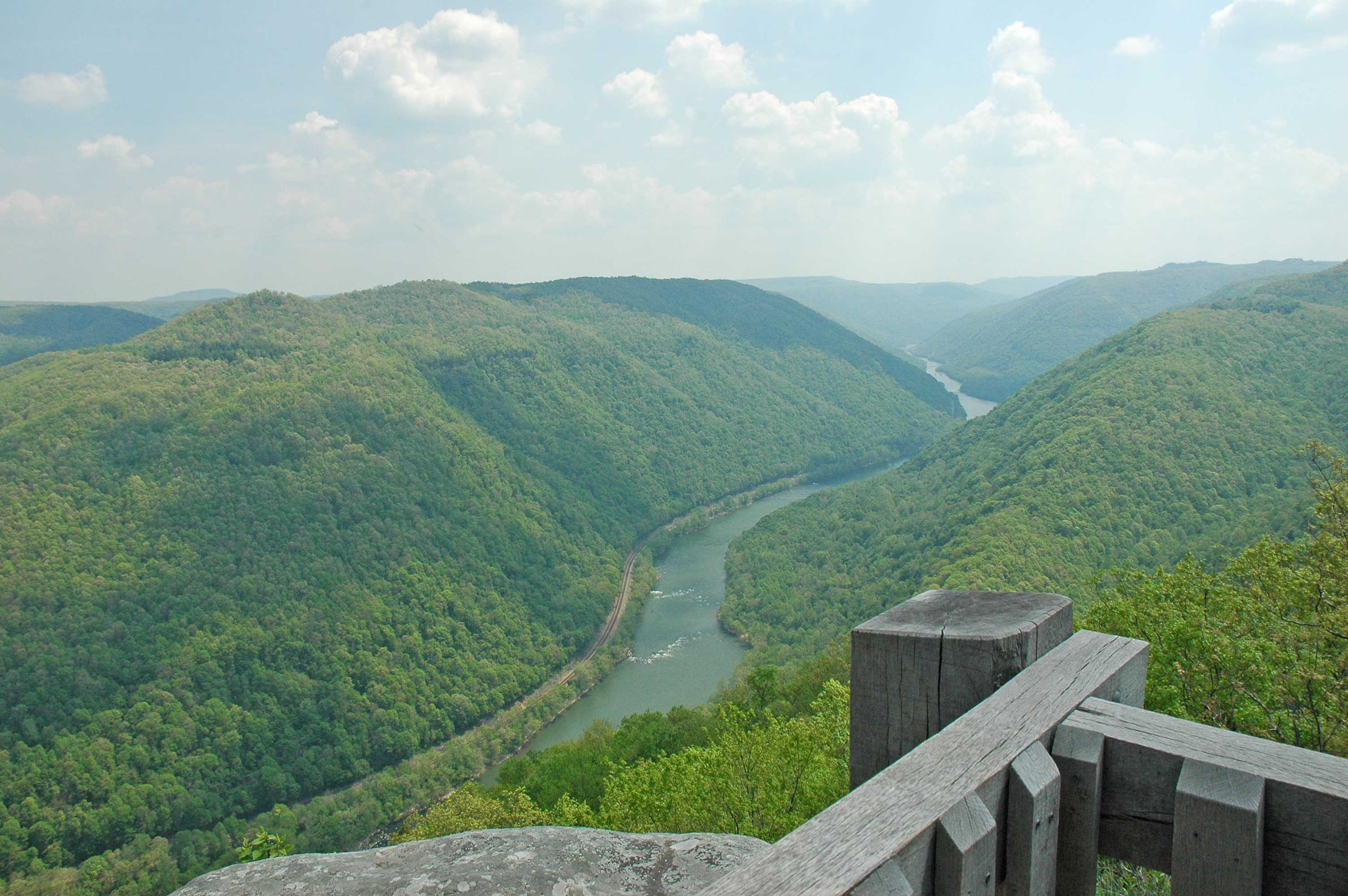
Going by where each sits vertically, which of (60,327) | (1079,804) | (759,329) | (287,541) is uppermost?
(60,327)

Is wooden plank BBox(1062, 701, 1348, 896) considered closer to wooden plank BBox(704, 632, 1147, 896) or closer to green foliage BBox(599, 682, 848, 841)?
wooden plank BBox(704, 632, 1147, 896)

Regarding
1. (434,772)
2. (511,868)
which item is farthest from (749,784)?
(434,772)

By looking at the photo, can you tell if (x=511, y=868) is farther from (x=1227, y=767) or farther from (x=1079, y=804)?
(x=1227, y=767)

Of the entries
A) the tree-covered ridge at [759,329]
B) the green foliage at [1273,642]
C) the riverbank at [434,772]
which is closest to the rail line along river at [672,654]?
the riverbank at [434,772]

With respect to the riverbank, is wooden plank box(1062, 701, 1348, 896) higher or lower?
higher

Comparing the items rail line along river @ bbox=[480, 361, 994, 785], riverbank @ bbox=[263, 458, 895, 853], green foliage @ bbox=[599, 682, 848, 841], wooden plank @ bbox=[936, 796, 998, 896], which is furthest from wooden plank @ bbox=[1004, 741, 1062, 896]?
rail line along river @ bbox=[480, 361, 994, 785]

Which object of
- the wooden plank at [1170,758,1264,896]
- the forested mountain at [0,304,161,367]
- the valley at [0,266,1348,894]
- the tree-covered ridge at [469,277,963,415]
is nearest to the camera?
the wooden plank at [1170,758,1264,896]

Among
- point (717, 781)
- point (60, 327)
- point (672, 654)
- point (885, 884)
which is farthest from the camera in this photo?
point (60, 327)

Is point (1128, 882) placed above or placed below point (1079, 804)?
below
